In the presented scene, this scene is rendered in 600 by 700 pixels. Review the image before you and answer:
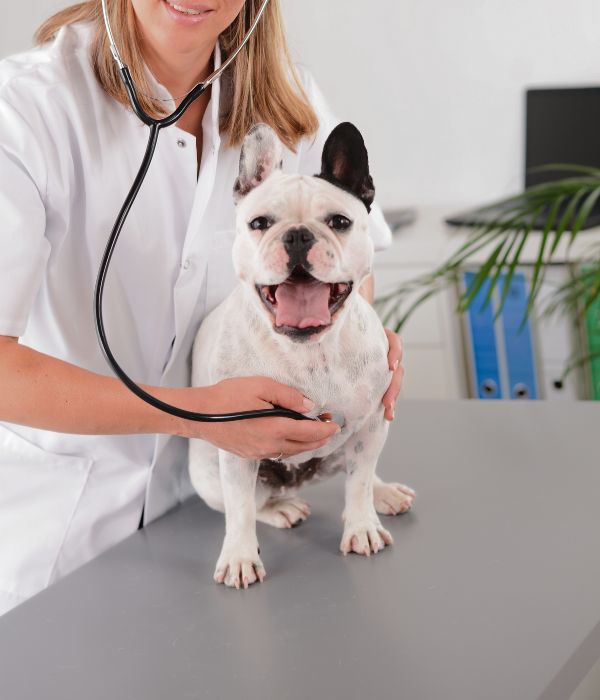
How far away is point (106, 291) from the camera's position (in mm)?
1053

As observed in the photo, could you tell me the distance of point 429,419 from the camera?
1.38m

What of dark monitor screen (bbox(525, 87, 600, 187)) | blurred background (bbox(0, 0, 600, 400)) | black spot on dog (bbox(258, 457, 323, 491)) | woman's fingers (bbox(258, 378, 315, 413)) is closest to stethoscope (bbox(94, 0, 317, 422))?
woman's fingers (bbox(258, 378, 315, 413))

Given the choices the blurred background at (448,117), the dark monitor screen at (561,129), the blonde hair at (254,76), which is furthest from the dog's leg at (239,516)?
the dark monitor screen at (561,129)

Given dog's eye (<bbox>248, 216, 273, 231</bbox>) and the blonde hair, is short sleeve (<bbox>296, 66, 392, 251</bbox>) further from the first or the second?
dog's eye (<bbox>248, 216, 273, 231</bbox>)

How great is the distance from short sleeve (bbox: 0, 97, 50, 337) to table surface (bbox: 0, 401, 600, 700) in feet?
0.91

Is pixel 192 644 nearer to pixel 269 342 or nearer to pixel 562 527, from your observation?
pixel 269 342

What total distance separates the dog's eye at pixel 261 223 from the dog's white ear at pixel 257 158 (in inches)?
1.9

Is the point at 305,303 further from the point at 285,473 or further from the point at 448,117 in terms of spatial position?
the point at 448,117

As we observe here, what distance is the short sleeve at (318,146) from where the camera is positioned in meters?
1.19

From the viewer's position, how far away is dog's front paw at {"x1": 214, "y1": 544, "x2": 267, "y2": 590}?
921 mm

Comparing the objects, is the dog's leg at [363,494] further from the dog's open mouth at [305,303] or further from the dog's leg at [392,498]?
the dog's open mouth at [305,303]

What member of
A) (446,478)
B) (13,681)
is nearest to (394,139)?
(446,478)

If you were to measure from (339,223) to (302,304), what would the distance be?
0.08 meters

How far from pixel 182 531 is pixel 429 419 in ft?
1.50
